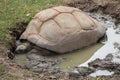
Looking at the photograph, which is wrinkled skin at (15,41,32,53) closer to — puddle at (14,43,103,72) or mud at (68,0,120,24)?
puddle at (14,43,103,72)

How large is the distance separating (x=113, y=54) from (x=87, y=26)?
817 millimetres

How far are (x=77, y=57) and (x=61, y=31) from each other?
0.57 m

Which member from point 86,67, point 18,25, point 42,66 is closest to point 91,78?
point 86,67

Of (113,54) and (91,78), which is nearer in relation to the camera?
(91,78)

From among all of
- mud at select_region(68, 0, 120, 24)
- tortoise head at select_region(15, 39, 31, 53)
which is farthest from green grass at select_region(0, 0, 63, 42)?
mud at select_region(68, 0, 120, 24)

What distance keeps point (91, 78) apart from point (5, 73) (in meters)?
1.35

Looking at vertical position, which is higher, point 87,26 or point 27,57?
point 87,26

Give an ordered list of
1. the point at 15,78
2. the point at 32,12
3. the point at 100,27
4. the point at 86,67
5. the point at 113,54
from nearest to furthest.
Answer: the point at 15,78, the point at 86,67, the point at 113,54, the point at 100,27, the point at 32,12

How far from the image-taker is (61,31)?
7.43m

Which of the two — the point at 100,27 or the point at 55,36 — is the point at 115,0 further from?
the point at 55,36

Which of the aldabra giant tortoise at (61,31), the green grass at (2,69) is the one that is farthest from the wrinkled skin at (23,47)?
the green grass at (2,69)

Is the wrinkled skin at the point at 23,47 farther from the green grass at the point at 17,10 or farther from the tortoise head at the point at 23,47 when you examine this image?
the green grass at the point at 17,10

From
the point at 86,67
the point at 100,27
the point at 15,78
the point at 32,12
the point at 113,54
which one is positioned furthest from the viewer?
the point at 32,12

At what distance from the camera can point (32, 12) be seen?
8938 mm
